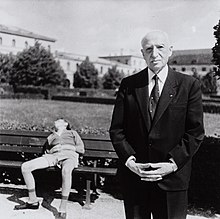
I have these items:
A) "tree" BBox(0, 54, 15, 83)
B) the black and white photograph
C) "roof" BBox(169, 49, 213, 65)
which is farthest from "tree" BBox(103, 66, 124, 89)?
the black and white photograph

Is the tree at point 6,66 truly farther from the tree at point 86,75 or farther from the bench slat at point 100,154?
the bench slat at point 100,154

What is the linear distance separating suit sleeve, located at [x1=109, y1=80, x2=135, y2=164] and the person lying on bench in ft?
7.55

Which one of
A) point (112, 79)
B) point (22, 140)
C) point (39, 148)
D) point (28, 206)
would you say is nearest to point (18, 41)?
point (112, 79)

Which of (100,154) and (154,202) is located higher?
(154,202)

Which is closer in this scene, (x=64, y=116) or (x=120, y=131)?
(x=120, y=131)

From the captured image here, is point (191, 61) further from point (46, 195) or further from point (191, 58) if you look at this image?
point (46, 195)

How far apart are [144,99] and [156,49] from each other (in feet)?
1.05

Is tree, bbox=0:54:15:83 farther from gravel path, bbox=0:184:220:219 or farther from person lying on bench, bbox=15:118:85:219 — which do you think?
gravel path, bbox=0:184:220:219

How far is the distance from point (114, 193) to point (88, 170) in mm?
826

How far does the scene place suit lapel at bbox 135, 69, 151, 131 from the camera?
2244mm

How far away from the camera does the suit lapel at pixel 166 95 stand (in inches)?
86.9

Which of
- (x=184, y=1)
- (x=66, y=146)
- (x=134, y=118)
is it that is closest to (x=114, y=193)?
(x=66, y=146)

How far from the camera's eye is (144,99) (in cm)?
227

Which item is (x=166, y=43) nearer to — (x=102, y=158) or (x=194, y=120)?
(x=194, y=120)
